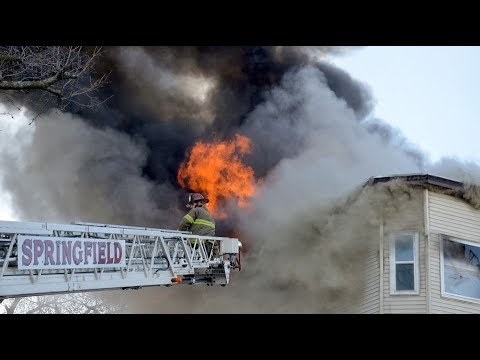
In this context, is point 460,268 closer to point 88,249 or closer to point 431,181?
point 431,181

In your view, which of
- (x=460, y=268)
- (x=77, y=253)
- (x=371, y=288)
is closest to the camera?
(x=77, y=253)

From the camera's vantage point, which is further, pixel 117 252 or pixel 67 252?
pixel 117 252

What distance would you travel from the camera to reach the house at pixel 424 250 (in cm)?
1355

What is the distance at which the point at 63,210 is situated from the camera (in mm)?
19578

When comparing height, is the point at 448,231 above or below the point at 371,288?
above

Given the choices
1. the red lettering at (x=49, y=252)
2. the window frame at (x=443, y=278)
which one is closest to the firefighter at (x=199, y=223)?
the red lettering at (x=49, y=252)

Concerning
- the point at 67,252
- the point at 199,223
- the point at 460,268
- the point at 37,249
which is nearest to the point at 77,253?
the point at 67,252

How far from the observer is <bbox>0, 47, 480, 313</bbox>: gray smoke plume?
58.8 feet

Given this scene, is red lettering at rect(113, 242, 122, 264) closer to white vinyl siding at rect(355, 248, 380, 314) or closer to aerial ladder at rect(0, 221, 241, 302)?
aerial ladder at rect(0, 221, 241, 302)

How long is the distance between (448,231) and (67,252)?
9.17 metres

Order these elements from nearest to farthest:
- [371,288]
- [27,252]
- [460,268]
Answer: [27,252], [460,268], [371,288]

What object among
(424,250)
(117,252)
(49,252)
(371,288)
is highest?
(424,250)

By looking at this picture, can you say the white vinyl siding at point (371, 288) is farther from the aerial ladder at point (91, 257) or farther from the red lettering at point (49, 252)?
the red lettering at point (49, 252)

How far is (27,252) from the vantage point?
7.08m
